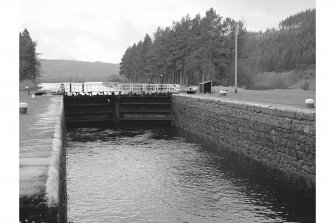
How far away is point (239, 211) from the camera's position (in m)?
9.02

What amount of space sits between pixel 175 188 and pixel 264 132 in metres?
4.41

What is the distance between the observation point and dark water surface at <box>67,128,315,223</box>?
28.9ft

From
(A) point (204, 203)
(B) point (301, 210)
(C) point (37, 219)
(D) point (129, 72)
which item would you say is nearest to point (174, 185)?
(A) point (204, 203)

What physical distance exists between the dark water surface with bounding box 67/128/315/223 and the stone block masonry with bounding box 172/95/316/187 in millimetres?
486

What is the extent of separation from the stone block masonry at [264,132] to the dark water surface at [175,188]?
0.49 meters

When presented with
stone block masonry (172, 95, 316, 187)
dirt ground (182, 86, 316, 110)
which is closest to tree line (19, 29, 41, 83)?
dirt ground (182, 86, 316, 110)

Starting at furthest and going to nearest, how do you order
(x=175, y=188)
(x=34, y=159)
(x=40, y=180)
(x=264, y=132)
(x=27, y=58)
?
(x=27, y=58), (x=264, y=132), (x=175, y=188), (x=34, y=159), (x=40, y=180)

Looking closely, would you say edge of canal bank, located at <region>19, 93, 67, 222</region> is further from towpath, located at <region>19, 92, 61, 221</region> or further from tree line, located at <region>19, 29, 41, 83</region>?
tree line, located at <region>19, 29, 41, 83</region>

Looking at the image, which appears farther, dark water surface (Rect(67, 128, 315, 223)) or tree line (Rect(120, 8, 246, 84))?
tree line (Rect(120, 8, 246, 84))

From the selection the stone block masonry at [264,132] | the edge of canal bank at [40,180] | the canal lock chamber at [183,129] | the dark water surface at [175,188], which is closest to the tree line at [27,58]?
the canal lock chamber at [183,129]

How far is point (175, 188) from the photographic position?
1091cm

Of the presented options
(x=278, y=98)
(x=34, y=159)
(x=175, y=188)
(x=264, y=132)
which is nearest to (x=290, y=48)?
(x=278, y=98)

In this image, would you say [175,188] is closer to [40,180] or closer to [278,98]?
[40,180]
